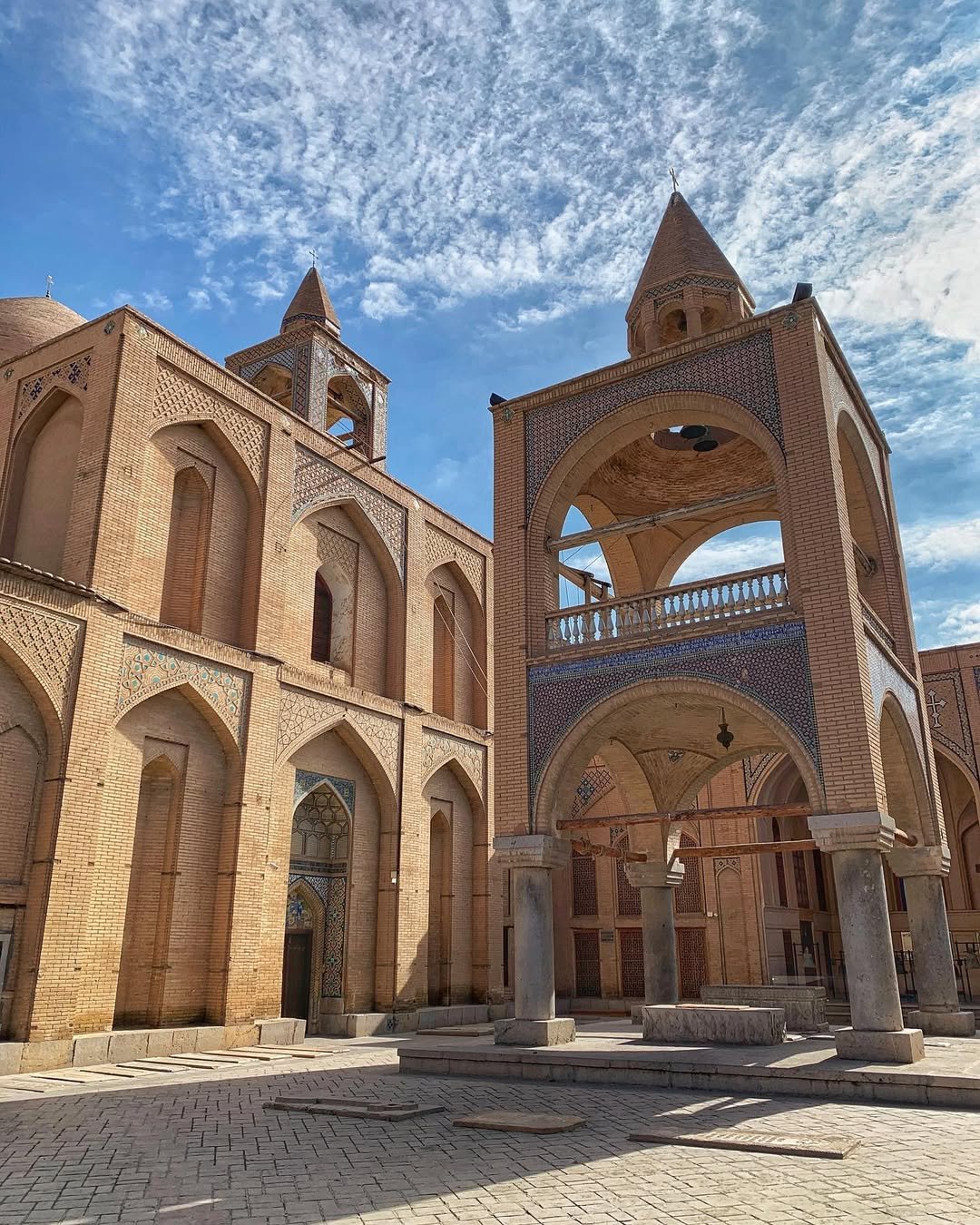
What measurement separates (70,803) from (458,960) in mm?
9578

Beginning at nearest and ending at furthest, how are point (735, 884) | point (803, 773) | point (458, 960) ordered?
point (803, 773) < point (458, 960) < point (735, 884)

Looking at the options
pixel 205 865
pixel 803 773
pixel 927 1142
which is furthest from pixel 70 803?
pixel 927 1142

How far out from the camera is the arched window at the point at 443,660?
21047 millimetres

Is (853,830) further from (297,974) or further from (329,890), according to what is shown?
(297,974)

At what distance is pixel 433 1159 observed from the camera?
605 centimetres

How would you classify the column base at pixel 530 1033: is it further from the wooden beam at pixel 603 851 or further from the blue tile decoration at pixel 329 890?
the blue tile decoration at pixel 329 890

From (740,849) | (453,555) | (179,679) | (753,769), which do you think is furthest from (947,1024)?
(453,555)

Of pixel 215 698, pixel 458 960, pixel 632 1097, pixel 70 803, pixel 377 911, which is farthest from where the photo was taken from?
pixel 458 960

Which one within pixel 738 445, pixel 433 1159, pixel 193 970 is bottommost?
pixel 433 1159

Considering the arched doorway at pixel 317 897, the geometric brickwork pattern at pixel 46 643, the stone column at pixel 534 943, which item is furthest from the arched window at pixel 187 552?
the stone column at pixel 534 943

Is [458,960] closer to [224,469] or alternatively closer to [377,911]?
[377,911]

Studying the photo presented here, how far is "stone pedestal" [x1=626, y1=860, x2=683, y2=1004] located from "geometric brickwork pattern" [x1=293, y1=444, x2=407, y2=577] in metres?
8.37

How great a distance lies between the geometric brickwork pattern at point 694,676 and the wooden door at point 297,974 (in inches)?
288

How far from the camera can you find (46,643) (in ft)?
39.2
